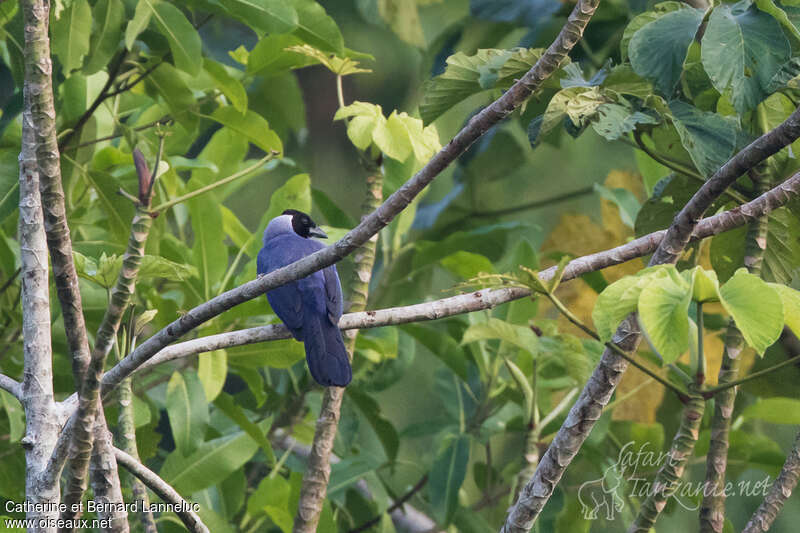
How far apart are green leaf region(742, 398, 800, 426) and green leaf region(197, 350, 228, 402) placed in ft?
4.33

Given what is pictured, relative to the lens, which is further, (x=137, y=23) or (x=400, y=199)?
(x=137, y=23)

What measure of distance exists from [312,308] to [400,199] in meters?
0.96

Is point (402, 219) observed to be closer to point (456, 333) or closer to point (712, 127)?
point (456, 333)

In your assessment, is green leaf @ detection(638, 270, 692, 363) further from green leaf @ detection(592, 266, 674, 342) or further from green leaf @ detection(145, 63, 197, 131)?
green leaf @ detection(145, 63, 197, 131)

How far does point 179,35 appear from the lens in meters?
1.91

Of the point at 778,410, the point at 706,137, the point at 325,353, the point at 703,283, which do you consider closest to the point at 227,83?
the point at 325,353

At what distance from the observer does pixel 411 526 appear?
2975 millimetres

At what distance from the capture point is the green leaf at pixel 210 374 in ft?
7.04

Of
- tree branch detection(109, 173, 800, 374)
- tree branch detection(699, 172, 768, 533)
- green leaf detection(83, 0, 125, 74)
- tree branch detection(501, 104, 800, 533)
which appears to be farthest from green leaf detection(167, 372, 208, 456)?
tree branch detection(699, 172, 768, 533)

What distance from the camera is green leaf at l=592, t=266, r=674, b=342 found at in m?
1.07

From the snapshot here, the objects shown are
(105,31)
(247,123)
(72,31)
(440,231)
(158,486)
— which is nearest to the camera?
(158,486)

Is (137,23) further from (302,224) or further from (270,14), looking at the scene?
(302,224)

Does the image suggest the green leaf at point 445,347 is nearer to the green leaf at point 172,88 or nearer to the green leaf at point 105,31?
the green leaf at point 172,88

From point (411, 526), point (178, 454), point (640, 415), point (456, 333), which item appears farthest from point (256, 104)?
point (640, 415)
